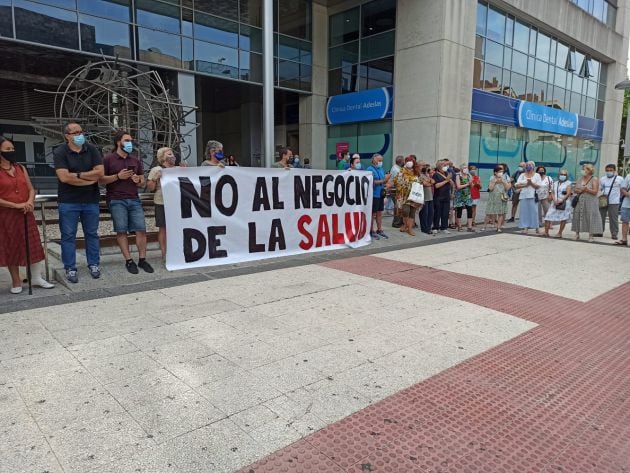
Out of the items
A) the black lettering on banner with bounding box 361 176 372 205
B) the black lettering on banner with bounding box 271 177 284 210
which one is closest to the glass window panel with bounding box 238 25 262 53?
the black lettering on banner with bounding box 361 176 372 205

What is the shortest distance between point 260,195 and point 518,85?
17.9 meters

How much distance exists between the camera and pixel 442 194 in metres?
11.1

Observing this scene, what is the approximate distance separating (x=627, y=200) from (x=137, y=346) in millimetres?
10053

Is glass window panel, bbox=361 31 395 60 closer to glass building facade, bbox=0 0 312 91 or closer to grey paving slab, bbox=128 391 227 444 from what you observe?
glass building facade, bbox=0 0 312 91

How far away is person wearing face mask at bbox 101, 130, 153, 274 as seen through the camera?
6.11m

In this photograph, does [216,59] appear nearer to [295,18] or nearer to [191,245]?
[295,18]

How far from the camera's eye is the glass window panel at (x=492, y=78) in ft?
61.6

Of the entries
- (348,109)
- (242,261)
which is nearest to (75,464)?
(242,261)

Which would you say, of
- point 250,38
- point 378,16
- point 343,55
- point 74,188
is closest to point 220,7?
point 250,38

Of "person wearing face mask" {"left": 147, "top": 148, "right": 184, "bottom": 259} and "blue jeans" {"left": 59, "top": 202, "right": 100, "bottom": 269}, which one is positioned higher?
"person wearing face mask" {"left": 147, "top": 148, "right": 184, "bottom": 259}

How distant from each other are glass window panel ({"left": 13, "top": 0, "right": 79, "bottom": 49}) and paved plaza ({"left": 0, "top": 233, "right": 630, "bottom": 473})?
12140 millimetres

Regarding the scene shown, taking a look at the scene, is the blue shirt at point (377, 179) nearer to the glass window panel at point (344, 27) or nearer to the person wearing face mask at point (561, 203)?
the person wearing face mask at point (561, 203)

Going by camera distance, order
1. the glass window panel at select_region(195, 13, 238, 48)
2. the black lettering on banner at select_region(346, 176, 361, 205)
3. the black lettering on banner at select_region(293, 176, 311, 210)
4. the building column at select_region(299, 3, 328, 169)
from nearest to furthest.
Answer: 1. the black lettering on banner at select_region(293, 176, 311, 210)
2. the black lettering on banner at select_region(346, 176, 361, 205)
3. the glass window panel at select_region(195, 13, 238, 48)
4. the building column at select_region(299, 3, 328, 169)

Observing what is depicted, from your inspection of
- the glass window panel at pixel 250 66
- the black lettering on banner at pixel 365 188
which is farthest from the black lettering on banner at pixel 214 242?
the glass window panel at pixel 250 66
